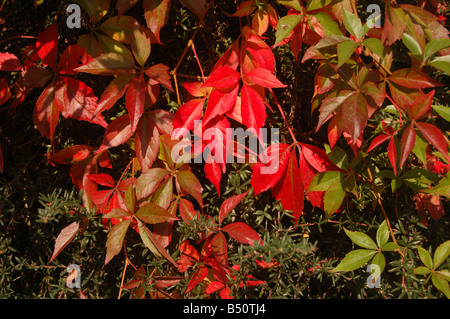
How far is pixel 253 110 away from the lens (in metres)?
0.86

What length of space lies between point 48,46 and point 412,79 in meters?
0.85


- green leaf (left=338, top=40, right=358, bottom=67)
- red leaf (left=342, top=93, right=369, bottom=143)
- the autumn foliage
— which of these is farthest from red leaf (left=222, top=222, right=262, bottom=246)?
green leaf (left=338, top=40, right=358, bottom=67)

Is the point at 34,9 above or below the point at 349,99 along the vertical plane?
above

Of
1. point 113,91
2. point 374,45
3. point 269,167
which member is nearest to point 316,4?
point 374,45

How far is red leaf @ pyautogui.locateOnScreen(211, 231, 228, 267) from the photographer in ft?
2.89

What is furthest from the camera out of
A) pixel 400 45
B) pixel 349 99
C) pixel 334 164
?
pixel 400 45

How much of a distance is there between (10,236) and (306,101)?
858 mm

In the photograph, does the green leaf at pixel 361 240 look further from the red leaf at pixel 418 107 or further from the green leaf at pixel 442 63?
the green leaf at pixel 442 63

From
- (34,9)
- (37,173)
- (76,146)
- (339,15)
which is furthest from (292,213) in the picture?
(34,9)

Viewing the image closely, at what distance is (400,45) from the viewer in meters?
1.01

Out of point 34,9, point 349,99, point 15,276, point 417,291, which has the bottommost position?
point 15,276

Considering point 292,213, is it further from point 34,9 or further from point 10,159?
point 34,9

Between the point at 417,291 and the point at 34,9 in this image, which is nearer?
the point at 417,291

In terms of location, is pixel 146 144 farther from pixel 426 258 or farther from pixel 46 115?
pixel 426 258
